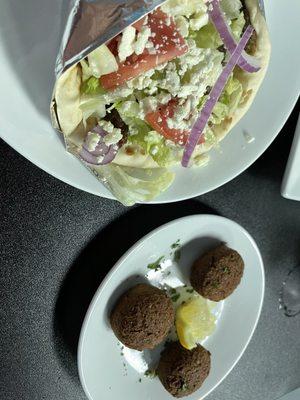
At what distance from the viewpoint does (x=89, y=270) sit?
166cm

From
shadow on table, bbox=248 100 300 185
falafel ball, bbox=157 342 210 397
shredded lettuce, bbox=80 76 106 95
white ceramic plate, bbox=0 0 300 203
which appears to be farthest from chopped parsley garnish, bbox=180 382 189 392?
shredded lettuce, bbox=80 76 106 95

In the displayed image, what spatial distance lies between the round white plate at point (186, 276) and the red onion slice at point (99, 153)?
0.91 ft

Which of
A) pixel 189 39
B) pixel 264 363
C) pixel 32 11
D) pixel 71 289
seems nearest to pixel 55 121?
pixel 32 11

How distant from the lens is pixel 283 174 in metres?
1.86

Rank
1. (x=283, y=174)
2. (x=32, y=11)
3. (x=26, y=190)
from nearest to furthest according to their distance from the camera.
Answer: (x=32, y=11) < (x=26, y=190) < (x=283, y=174)

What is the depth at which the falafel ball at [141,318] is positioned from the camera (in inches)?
63.0

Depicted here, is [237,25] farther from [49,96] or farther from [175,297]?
[175,297]

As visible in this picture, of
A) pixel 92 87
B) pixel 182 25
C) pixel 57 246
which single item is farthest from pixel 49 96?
pixel 57 246

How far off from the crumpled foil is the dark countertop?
42 centimetres

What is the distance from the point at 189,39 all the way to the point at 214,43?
0.08m

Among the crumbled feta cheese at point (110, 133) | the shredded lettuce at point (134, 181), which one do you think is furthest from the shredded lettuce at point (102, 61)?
the shredded lettuce at point (134, 181)

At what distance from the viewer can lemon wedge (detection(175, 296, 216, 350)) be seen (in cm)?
174

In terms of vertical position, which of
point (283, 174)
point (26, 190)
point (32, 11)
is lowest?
point (283, 174)

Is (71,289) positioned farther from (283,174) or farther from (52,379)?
(283,174)
